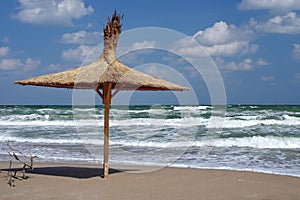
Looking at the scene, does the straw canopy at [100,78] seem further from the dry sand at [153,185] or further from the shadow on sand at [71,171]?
the shadow on sand at [71,171]

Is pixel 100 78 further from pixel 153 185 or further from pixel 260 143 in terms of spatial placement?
pixel 260 143

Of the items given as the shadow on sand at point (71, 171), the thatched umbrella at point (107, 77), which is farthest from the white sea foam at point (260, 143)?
the thatched umbrella at point (107, 77)

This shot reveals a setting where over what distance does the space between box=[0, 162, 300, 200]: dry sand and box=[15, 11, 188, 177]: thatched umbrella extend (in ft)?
2.39

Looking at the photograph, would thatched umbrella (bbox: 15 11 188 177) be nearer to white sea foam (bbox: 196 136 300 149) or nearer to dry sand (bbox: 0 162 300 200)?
dry sand (bbox: 0 162 300 200)

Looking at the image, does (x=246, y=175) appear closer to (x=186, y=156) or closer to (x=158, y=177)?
(x=158, y=177)

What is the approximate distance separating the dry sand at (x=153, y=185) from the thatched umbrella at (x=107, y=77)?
2.39 feet

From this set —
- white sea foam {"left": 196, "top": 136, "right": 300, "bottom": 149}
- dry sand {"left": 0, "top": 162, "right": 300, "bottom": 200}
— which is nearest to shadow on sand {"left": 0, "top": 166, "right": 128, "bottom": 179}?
dry sand {"left": 0, "top": 162, "right": 300, "bottom": 200}

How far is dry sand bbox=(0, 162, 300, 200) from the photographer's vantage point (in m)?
6.26

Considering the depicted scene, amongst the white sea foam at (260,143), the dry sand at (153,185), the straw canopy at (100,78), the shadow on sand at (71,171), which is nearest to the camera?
the dry sand at (153,185)

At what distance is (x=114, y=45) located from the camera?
7480 millimetres

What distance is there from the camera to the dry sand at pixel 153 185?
6258mm

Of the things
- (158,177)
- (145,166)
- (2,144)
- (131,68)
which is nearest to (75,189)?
(158,177)

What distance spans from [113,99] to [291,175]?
164 inches

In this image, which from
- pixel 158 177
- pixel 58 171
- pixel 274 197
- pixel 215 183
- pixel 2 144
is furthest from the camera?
pixel 2 144
